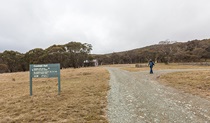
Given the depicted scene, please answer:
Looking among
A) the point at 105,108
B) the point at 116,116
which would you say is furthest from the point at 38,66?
the point at 116,116

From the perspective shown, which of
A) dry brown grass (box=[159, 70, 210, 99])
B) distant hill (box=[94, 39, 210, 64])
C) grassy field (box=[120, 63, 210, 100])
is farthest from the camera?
distant hill (box=[94, 39, 210, 64])

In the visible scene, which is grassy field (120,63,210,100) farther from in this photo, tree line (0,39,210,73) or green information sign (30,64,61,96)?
tree line (0,39,210,73)

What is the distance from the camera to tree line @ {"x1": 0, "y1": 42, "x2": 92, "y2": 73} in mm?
55062

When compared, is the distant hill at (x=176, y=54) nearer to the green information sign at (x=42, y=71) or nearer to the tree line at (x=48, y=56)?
the tree line at (x=48, y=56)

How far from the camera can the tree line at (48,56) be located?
55062mm

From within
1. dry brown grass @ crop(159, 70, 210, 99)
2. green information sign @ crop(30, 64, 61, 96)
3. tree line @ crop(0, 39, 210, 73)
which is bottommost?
dry brown grass @ crop(159, 70, 210, 99)

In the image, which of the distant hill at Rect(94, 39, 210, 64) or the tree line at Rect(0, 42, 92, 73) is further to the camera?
the distant hill at Rect(94, 39, 210, 64)

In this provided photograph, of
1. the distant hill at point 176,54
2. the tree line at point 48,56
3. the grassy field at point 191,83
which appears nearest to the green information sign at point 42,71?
the grassy field at point 191,83

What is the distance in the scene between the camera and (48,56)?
54.7 metres

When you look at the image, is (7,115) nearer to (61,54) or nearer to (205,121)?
(205,121)

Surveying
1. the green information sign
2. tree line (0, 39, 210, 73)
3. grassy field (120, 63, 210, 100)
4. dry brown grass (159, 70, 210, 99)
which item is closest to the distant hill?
tree line (0, 39, 210, 73)

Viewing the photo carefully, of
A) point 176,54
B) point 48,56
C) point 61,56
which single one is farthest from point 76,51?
point 176,54

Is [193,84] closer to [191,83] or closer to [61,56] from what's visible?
[191,83]

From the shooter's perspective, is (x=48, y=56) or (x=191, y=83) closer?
(x=191, y=83)
